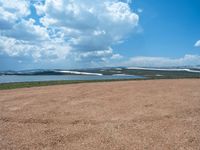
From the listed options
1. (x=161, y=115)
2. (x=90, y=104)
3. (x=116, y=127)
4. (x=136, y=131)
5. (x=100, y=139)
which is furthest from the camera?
(x=90, y=104)

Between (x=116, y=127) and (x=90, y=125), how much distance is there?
46.2 inches

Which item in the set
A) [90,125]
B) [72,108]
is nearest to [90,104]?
[72,108]

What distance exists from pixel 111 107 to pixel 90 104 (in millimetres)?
1597

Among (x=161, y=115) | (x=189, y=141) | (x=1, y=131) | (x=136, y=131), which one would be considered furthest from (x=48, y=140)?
(x=161, y=115)

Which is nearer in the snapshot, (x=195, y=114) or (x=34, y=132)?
(x=34, y=132)

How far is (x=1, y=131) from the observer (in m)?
8.72

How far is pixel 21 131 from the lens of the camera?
28.5ft

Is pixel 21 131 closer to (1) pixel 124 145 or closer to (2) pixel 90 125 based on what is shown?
(2) pixel 90 125

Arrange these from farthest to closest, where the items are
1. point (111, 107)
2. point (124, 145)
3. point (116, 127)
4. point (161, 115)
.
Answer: point (111, 107), point (161, 115), point (116, 127), point (124, 145)

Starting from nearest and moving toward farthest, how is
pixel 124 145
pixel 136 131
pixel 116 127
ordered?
pixel 124 145 → pixel 136 131 → pixel 116 127

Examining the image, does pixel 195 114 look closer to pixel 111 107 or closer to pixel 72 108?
pixel 111 107

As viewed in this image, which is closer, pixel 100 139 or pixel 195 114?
pixel 100 139

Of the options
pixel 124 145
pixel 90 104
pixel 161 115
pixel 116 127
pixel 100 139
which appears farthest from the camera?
pixel 90 104

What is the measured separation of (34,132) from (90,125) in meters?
2.33
